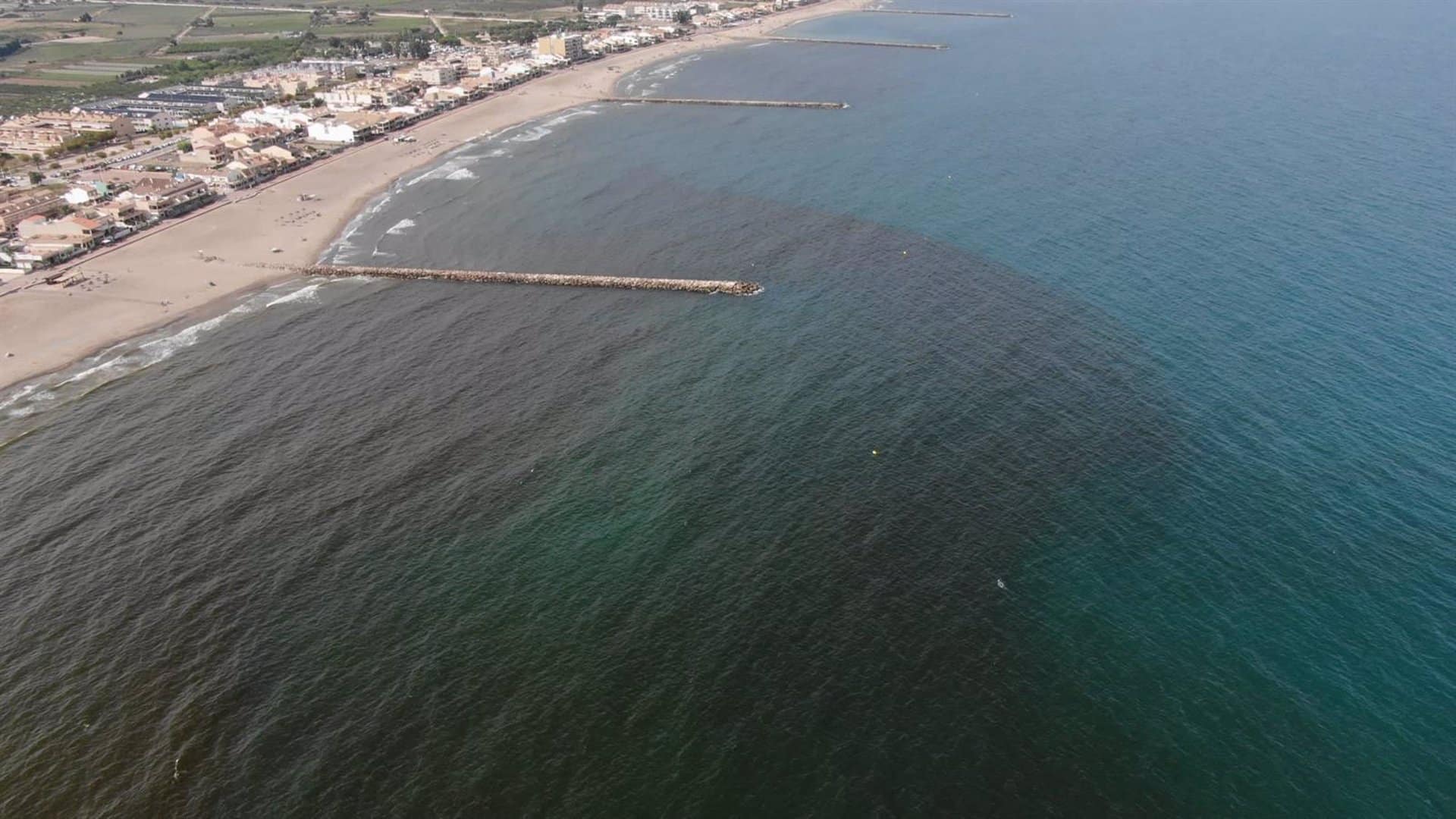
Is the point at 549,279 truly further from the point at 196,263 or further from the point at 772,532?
the point at 772,532

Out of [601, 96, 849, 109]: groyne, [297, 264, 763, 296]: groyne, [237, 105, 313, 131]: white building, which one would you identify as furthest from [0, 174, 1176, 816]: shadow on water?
[601, 96, 849, 109]: groyne

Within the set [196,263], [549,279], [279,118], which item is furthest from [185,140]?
[549,279]

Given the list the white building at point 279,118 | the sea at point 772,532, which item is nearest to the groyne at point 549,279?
the sea at point 772,532

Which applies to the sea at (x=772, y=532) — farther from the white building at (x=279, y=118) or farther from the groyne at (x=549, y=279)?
the white building at (x=279, y=118)

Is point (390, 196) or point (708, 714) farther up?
A: point (390, 196)

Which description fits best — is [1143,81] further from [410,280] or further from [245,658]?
[245,658]

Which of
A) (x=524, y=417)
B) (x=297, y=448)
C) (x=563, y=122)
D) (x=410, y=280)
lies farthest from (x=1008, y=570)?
(x=563, y=122)

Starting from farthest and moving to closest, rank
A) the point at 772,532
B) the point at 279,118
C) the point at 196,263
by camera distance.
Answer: the point at 279,118
the point at 196,263
the point at 772,532
